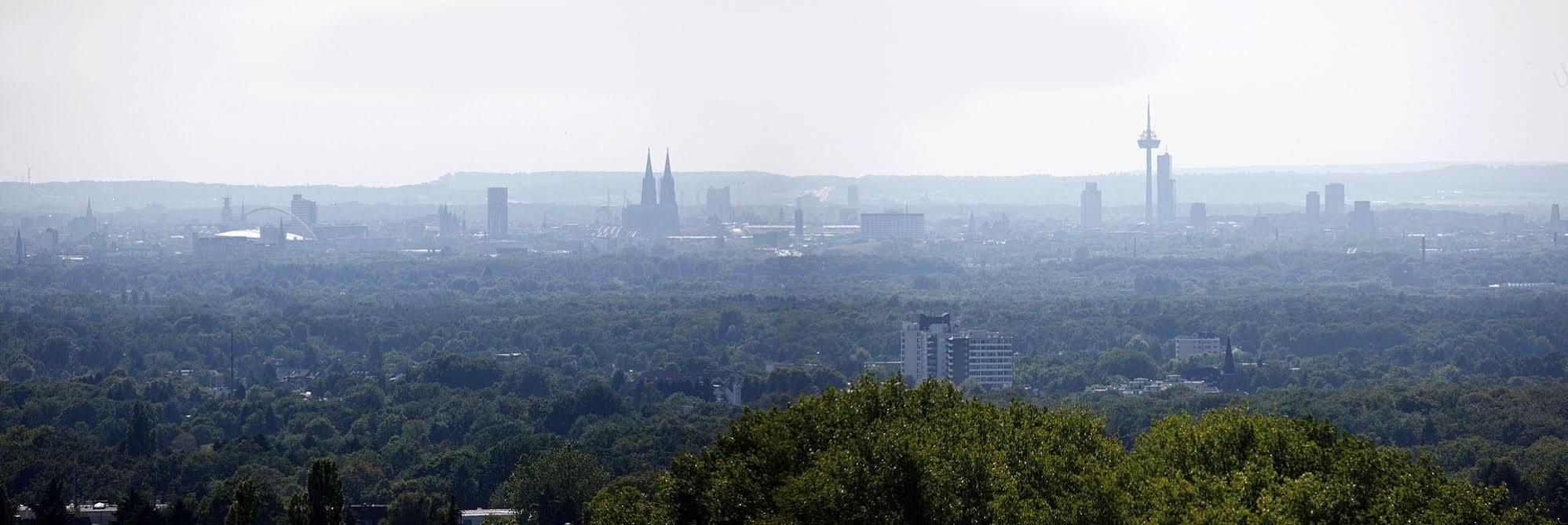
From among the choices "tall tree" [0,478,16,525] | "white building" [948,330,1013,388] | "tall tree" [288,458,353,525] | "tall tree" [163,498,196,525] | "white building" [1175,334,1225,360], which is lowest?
"white building" [1175,334,1225,360]

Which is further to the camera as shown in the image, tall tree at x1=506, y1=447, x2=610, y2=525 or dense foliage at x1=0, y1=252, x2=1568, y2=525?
dense foliage at x1=0, y1=252, x2=1568, y2=525

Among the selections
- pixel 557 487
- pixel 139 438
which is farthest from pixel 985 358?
pixel 557 487

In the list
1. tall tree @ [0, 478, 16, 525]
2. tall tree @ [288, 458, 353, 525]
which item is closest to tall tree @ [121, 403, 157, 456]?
tall tree @ [0, 478, 16, 525]

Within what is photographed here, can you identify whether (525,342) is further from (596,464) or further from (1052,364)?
(596,464)

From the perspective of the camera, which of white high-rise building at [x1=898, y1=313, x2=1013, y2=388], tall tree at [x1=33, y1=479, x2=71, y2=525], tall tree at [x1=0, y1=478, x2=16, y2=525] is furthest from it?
white high-rise building at [x1=898, y1=313, x2=1013, y2=388]

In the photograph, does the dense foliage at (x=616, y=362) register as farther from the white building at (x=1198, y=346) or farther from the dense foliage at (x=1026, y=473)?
the white building at (x=1198, y=346)

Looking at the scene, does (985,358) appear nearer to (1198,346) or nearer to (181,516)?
(1198,346)

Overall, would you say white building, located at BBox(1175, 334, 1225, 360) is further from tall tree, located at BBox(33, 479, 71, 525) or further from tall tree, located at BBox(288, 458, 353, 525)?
tall tree, located at BBox(288, 458, 353, 525)
